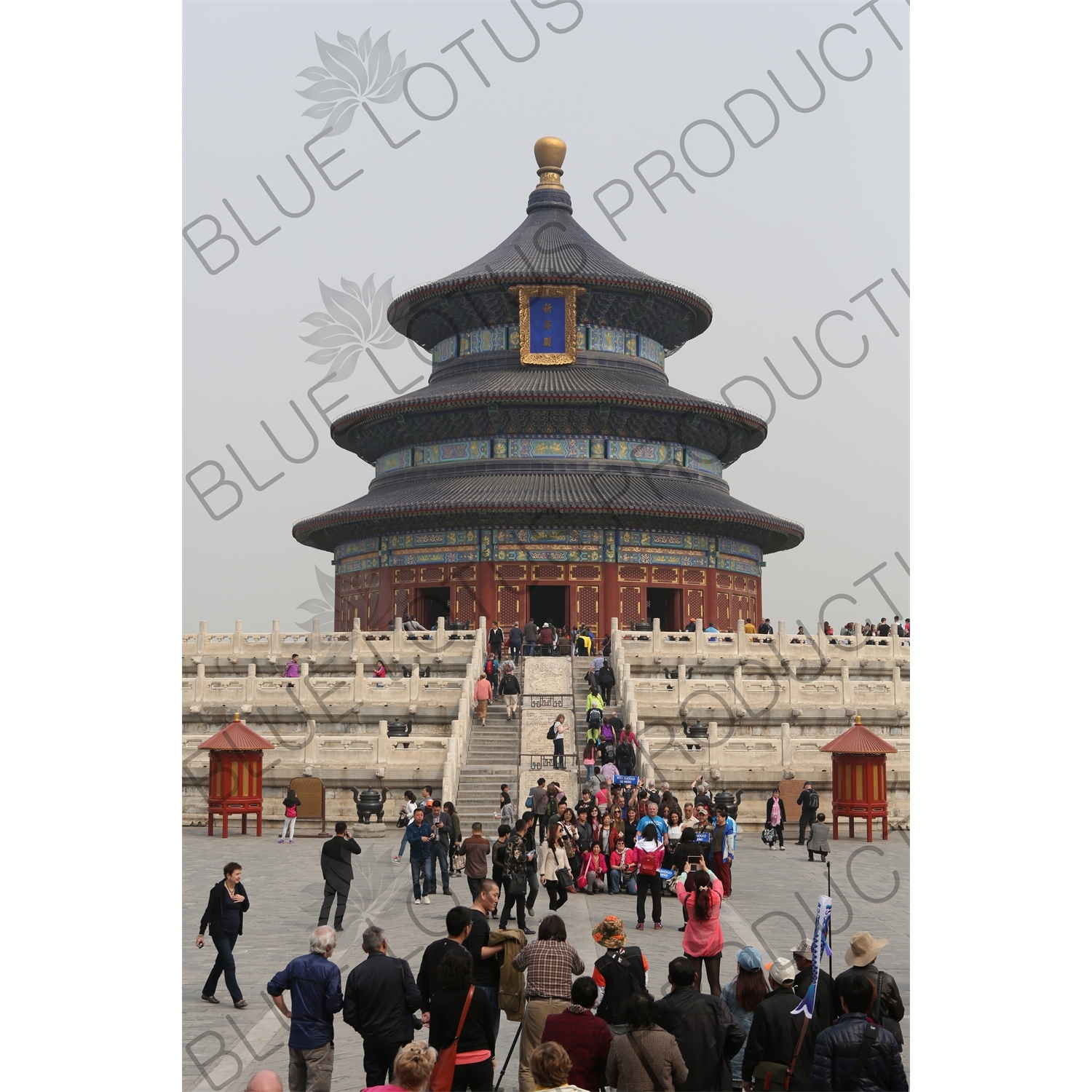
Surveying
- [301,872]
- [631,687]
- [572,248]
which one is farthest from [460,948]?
[572,248]

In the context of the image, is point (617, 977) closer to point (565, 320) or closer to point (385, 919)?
point (385, 919)

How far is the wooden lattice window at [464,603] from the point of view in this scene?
142 feet

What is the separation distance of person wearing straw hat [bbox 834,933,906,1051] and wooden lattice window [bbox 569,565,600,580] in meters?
34.5

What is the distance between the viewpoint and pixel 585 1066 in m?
8.41

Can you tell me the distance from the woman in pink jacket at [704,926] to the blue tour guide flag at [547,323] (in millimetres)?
36398

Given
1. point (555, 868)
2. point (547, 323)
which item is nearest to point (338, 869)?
point (555, 868)

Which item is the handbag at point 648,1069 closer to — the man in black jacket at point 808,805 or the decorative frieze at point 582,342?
the man in black jacket at point 808,805

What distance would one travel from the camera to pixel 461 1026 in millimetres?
8938

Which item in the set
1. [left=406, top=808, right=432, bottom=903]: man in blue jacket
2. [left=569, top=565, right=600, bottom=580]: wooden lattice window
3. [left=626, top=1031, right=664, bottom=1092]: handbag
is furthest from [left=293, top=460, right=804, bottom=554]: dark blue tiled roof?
[left=626, top=1031, right=664, bottom=1092]: handbag

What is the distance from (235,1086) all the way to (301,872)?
9.55 m

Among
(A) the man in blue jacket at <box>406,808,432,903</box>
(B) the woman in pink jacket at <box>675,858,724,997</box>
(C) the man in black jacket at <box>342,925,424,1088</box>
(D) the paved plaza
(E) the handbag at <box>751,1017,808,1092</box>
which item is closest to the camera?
(E) the handbag at <box>751,1017,808,1092</box>

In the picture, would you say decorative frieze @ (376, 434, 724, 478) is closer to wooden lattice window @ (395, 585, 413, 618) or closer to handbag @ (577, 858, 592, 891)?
wooden lattice window @ (395, 585, 413, 618)

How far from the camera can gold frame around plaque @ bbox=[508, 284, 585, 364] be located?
47.1 m

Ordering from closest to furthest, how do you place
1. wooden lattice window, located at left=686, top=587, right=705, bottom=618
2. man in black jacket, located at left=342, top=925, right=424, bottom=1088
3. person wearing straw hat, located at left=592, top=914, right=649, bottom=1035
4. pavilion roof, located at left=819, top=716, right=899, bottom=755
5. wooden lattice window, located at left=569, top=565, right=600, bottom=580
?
man in black jacket, located at left=342, top=925, right=424, bottom=1088 < person wearing straw hat, located at left=592, top=914, right=649, bottom=1035 < pavilion roof, located at left=819, top=716, right=899, bottom=755 < wooden lattice window, located at left=569, top=565, right=600, bottom=580 < wooden lattice window, located at left=686, top=587, right=705, bottom=618
